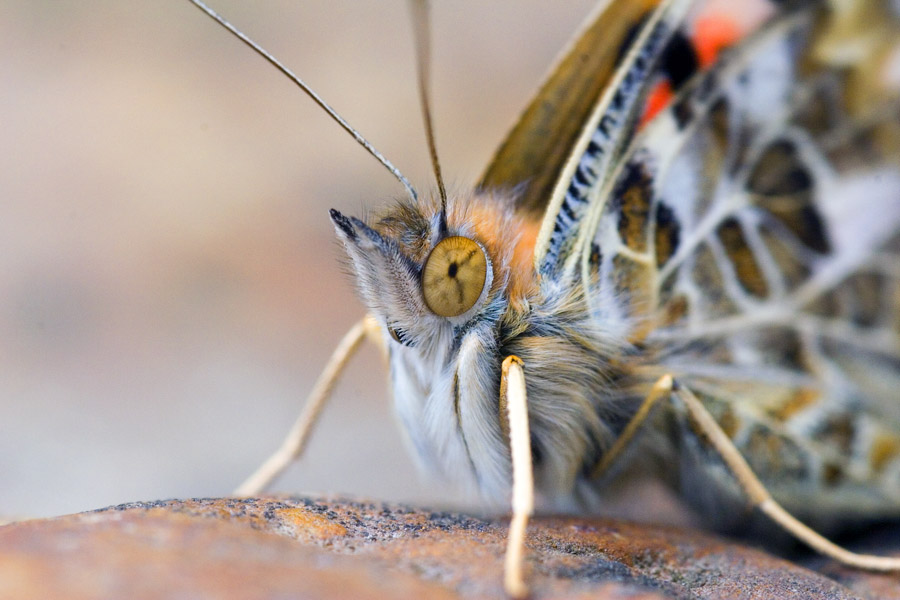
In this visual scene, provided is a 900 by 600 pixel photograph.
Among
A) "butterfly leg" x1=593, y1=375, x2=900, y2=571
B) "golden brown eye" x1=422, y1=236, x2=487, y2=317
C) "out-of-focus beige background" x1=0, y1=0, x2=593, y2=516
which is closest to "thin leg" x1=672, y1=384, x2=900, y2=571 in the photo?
"butterfly leg" x1=593, y1=375, x2=900, y2=571

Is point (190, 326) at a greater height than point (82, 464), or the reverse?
point (190, 326)

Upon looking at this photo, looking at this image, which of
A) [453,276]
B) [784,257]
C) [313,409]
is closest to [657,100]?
[784,257]

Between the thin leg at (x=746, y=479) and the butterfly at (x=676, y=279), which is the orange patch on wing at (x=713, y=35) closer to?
the butterfly at (x=676, y=279)

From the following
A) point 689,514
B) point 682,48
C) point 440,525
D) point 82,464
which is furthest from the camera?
point 82,464

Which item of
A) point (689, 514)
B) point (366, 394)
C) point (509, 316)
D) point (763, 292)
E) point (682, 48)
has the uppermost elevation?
point (682, 48)

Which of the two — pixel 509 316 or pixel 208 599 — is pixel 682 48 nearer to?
pixel 509 316

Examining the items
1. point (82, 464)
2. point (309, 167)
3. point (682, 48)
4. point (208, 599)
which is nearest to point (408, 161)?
point (309, 167)

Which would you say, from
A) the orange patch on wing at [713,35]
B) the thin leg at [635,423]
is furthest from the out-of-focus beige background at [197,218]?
the orange patch on wing at [713,35]
